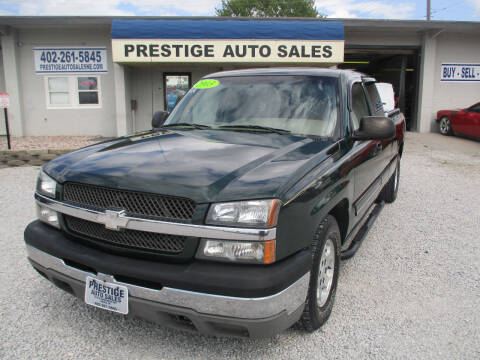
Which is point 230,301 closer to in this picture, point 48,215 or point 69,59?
point 48,215

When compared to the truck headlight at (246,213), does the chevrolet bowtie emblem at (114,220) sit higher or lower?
lower

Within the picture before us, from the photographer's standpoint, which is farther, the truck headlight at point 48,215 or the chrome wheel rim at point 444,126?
the chrome wheel rim at point 444,126

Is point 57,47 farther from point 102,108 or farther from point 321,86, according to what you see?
point 321,86

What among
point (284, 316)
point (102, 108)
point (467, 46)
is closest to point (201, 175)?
point (284, 316)

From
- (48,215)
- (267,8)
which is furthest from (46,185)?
(267,8)

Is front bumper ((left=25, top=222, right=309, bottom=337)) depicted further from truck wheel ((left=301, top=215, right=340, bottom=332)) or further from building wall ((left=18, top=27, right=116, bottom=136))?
building wall ((left=18, top=27, right=116, bottom=136))

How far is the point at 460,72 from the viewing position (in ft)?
53.7

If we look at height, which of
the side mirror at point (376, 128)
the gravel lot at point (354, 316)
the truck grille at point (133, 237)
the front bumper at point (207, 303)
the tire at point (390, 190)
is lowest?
the gravel lot at point (354, 316)

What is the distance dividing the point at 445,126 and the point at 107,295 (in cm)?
1584

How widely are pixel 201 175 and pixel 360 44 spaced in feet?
52.3

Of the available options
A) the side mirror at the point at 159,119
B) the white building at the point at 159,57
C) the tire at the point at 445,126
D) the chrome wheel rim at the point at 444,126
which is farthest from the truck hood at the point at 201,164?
the chrome wheel rim at the point at 444,126

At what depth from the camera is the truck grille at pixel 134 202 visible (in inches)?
83.2

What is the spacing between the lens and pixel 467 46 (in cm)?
1625

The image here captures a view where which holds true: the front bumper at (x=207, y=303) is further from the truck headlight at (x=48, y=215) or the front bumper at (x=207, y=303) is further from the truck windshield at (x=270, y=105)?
the truck windshield at (x=270, y=105)
